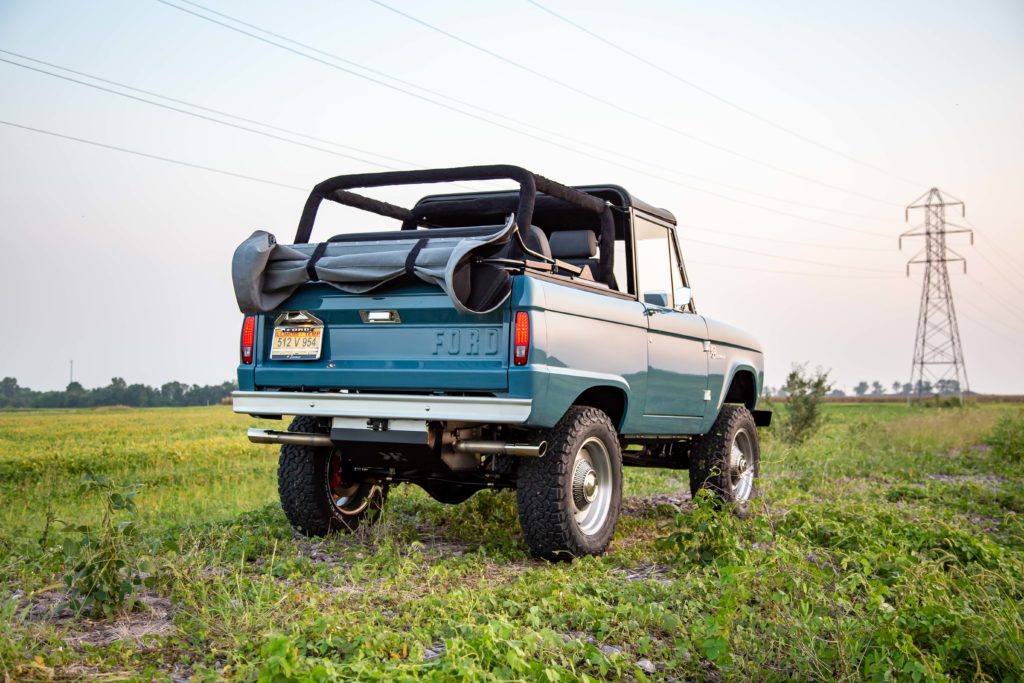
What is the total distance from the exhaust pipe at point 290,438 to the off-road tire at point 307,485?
13.0 inches

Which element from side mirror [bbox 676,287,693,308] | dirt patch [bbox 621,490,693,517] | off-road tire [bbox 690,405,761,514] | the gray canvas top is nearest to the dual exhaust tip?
the gray canvas top

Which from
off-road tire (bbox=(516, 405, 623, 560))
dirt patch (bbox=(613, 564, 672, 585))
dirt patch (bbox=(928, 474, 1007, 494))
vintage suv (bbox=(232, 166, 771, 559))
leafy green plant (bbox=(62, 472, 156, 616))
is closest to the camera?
leafy green plant (bbox=(62, 472, 156, 616))

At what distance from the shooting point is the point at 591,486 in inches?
261

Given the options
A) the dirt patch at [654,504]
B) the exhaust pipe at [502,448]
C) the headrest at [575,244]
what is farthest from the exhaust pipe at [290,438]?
the dirt patch at [654,504]

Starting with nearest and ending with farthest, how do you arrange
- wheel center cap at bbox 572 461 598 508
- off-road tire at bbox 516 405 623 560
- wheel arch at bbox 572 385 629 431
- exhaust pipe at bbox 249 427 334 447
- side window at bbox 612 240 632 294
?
off-road tire at bbox 516 405 623 560 < exhaust pipe at bbox 249 427 334 447 < wheel center cap at bbox 572 461 598 508 < wheel arch at bbox 572 385 629 431 < side window at bbox 612 240 632 294

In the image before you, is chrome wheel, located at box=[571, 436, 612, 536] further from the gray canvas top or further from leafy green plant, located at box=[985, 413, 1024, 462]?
leafy green plant, located at box=[985, 413, 1024, 462]

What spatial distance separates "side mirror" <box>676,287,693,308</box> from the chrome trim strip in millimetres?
2490

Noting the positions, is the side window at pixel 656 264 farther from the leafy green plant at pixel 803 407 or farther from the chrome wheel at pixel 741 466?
the leafy green plant at pixel 803 407

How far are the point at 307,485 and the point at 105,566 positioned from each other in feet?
6.68

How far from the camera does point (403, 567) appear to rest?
595 cm

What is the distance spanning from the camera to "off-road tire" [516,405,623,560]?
241 inches

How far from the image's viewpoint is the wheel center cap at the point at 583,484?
6.49 m

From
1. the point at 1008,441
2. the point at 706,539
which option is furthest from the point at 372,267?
the point at 1008,441

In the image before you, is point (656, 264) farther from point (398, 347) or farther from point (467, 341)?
point (398, 347)
